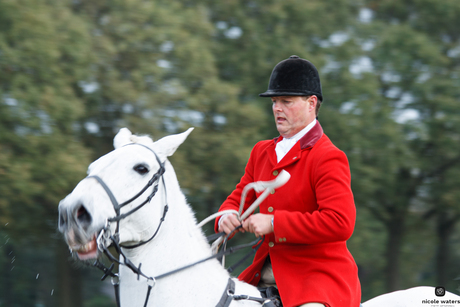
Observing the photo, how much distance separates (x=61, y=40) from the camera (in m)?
9.02

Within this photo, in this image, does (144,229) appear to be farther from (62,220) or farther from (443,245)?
A: (443,245)

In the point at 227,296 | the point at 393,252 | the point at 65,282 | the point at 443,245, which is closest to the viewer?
the point at 227,296

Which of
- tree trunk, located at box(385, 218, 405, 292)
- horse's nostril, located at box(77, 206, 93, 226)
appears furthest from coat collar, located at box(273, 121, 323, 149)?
tree trunk, located at box(385, 218, 405, 292)

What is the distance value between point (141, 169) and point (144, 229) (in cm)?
36

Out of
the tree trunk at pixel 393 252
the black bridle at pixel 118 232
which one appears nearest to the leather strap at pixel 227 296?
the black bridle at pixel 118 232

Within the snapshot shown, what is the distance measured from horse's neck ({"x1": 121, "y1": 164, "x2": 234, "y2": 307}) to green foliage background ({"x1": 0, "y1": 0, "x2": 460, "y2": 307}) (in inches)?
247

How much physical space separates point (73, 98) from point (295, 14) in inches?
247

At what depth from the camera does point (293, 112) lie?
3.10 metres

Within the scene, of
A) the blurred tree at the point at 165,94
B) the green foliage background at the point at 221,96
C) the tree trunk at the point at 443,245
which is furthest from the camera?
the tree trunk at the point at 443,245

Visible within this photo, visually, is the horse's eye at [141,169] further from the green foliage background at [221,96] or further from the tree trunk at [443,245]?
the tree trunk at [443,245]

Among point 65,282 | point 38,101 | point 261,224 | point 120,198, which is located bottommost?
point 65,282

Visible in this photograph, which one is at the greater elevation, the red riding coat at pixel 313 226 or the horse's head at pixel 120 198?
the horse's head at pixel 120 198

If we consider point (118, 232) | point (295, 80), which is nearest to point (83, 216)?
point (118, 232)

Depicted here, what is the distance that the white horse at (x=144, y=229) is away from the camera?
8.04 feet
